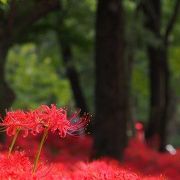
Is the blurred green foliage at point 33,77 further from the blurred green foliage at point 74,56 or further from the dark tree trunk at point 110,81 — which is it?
the dark tree trunk at point 110,81

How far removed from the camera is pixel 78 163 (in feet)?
30.3

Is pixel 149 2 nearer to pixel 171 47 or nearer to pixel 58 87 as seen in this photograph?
pixel 171 47

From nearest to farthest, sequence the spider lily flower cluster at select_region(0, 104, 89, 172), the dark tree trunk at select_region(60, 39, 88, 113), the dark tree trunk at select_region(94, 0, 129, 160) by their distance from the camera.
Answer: the spider lily flower cluster at select_region(0, 104, 89, 172) < the dark tree trunk at select_region(94, 0, 129, 160) < the dark tree trunk at select_region(60, 39, 88, 113)

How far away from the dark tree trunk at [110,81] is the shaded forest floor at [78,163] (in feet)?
Result: 1.81

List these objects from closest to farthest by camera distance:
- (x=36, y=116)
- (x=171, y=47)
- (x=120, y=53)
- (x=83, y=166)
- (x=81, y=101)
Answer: (x=36, y=116)
(x=83, y=166)
(x=120, y=53)
(x=81, y=101)
(x=171, y=47)

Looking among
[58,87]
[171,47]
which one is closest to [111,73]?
[171,47]

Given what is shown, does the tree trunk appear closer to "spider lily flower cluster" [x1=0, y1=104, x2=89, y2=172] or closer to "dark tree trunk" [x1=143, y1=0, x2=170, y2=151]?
"dark tree trunk" [x1=143, y1=0, x2=170, y2=151]

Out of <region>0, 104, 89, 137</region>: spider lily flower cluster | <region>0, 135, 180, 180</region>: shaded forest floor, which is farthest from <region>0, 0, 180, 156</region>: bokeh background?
<region>0, 104, 89, 137</region>: spider lily flower cluster

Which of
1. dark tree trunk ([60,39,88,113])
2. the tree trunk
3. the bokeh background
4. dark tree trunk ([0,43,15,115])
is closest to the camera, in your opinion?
dark tree trunk ([0,43,15,115])

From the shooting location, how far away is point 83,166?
7.43m

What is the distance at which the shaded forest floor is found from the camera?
5973 millimetres

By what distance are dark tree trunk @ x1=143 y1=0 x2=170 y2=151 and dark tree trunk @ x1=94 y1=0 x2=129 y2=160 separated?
175 inches

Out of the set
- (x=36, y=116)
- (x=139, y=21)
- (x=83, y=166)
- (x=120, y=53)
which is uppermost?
(x=36, y=116)

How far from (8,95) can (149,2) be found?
897cm
